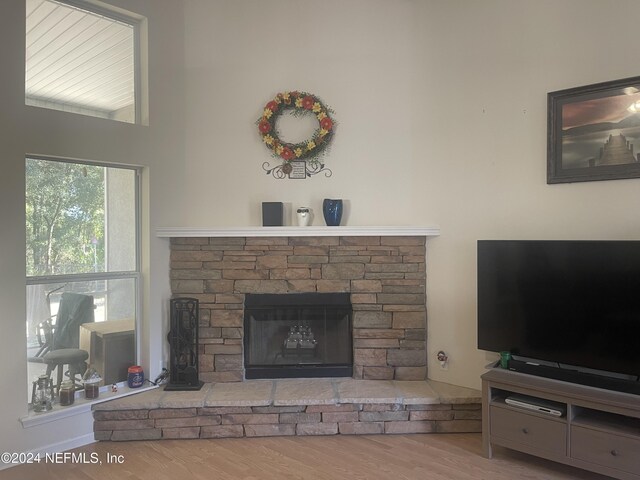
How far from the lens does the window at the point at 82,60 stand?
293cm

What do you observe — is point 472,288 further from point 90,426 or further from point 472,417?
point 90,426

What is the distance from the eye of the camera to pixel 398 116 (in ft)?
11.6

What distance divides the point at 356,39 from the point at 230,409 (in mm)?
3048

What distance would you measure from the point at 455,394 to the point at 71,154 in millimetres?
3181

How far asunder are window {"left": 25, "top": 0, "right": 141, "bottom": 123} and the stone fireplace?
1.19 metres

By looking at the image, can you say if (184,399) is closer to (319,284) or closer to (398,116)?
(319,284)

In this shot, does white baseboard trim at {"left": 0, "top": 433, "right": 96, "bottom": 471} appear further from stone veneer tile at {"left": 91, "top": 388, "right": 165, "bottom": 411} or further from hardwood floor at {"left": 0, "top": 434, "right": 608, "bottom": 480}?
stone veneer tile at {"left": 91, "top": 388, "right": 165, "bottom": 411}

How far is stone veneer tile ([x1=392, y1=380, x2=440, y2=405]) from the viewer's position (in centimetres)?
306

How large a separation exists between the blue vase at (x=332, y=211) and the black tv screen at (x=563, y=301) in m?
1.10

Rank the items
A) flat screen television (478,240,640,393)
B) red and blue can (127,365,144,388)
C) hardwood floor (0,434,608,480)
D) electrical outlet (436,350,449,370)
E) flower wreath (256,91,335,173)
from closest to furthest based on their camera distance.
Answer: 1. flat screen television (478,240,640,393)
2. hardwood floor (0,434,608,480)
3. red and blue can (127,365,144,388)
4. electrical outlet (436,350,449,370)
5. flower wreath (256,91,335,173)

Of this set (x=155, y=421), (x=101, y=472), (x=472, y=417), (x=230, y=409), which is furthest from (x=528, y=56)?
(x=101, y=472)

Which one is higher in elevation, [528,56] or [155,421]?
[528,56]

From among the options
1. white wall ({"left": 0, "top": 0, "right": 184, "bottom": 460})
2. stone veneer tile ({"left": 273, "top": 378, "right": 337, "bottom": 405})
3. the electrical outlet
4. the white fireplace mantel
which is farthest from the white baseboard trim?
the electrical outlet

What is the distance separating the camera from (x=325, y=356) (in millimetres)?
3604
